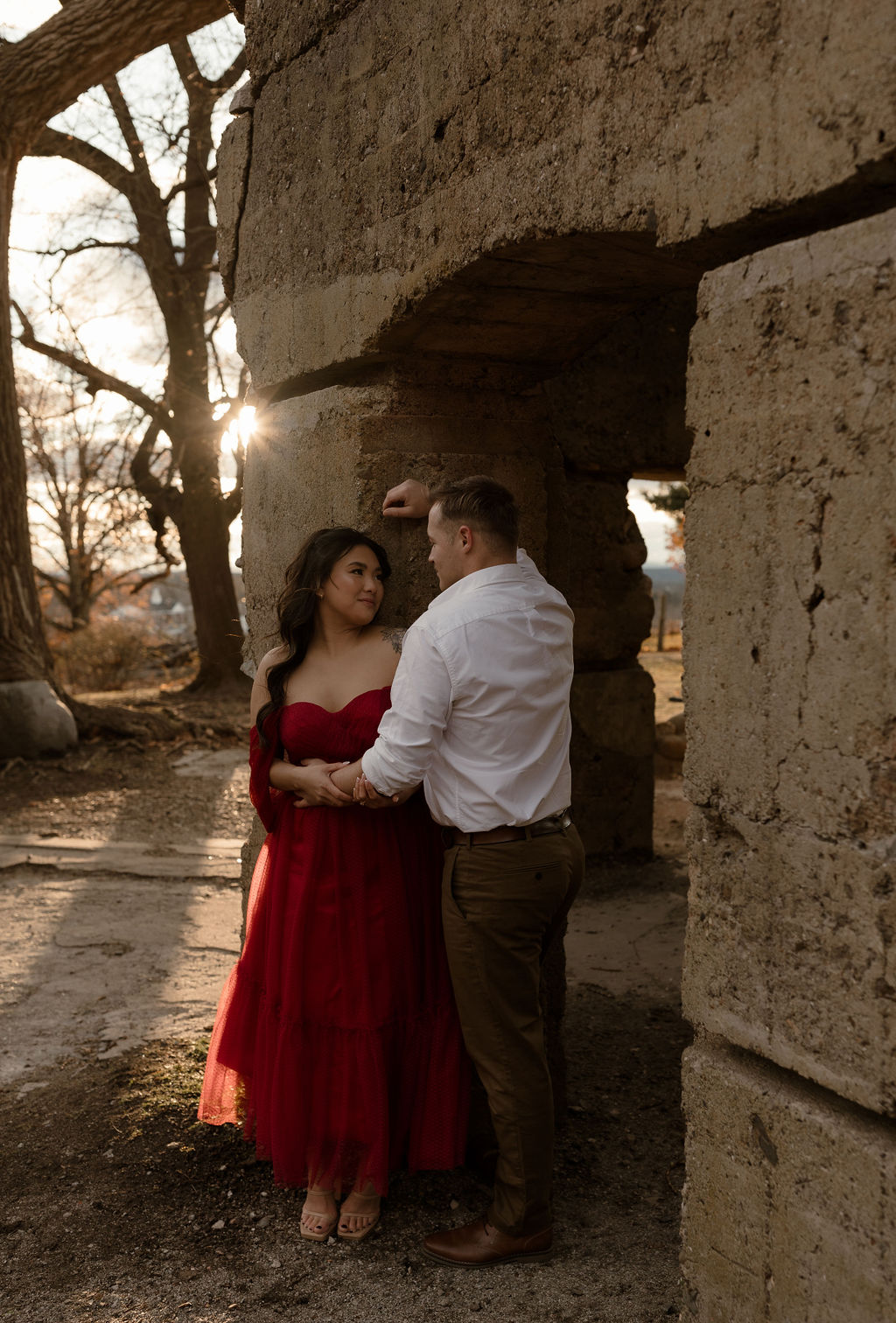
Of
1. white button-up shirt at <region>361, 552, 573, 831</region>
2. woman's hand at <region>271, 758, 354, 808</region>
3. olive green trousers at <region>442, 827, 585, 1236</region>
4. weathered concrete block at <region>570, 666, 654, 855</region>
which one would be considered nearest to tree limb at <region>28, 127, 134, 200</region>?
weathered concrete block at <region>570, 666, 654, 855</region>

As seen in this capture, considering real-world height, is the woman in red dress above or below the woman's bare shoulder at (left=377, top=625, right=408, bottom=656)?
below

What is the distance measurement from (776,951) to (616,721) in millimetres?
4093

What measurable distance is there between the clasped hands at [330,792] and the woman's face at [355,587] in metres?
0.41

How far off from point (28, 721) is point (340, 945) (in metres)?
6.66

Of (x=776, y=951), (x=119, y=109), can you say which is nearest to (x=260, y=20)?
(x=776, y=951)

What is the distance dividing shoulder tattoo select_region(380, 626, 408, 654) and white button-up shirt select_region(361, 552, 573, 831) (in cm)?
40

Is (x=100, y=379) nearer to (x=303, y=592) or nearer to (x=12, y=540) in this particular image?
(x=12, y=540)

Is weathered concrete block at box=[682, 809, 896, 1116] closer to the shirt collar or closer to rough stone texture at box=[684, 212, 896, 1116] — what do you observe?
rough stone texture at box=[684, 212, 896, 1116]

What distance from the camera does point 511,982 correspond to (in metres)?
2.66

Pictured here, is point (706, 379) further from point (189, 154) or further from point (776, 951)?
point (189, 154)

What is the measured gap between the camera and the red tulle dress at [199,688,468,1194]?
9.43 feet

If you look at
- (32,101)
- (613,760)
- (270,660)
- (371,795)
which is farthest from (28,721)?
(371,795)

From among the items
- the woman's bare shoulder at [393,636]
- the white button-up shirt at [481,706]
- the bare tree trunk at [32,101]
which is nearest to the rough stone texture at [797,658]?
the white button-up shirt at [481,706]

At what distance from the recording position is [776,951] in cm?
201
